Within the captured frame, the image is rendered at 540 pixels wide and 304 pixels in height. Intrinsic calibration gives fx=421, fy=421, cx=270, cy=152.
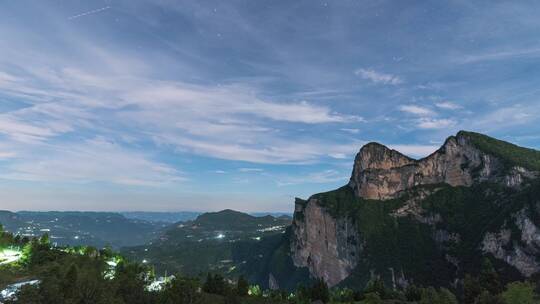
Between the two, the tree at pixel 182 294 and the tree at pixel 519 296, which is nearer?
the tree at pixel 182 294

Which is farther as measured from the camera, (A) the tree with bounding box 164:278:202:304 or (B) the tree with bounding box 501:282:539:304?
(B) the tree with bounding box 501:282:539:304

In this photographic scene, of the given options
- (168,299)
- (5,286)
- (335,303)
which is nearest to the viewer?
(168,299)

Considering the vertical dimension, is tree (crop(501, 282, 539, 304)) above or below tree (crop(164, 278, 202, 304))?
below

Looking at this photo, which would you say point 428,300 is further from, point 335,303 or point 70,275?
point 70,275

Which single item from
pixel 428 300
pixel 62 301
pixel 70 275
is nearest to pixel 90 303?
pixel 62 301

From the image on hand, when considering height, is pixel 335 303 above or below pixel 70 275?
below

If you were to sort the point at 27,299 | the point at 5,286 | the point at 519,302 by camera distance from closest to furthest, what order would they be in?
the point at 27,299, the point at 519,302, the point at 5,286

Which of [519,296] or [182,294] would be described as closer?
[182,294]

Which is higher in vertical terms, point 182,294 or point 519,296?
point 182,294

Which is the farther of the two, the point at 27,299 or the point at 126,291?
the point at 126,291

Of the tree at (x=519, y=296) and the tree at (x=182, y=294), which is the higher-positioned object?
the tree at (x=182, y=294)
